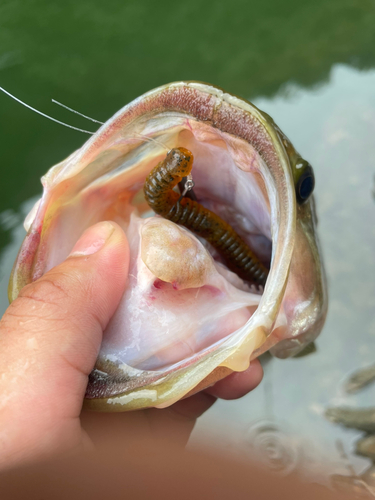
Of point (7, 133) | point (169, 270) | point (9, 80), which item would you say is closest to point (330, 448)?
point (169, 270)

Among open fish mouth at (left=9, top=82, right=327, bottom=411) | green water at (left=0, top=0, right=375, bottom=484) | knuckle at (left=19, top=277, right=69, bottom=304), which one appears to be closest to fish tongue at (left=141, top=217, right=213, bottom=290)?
open fish mouth at (left=9, top=82, right=327, bottom=411)

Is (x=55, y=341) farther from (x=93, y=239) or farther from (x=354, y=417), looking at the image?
(x=354, y=417)

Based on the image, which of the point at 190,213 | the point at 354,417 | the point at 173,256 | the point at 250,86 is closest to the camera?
the point at 173,256

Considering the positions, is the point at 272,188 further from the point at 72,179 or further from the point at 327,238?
the point at 327,238

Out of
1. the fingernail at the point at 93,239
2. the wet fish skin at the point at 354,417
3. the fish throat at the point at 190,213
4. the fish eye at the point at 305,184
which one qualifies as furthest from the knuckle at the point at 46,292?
the wet fish skin at the point at 354,417

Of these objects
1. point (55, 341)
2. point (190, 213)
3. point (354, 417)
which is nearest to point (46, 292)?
point (55, 341)

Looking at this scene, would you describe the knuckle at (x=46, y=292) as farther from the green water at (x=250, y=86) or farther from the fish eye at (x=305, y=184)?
the green water at (x=250, y=86)

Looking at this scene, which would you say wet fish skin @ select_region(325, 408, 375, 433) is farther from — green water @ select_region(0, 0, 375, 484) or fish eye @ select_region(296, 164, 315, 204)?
fish eye @ select_region(296, 164, 315, 204)
